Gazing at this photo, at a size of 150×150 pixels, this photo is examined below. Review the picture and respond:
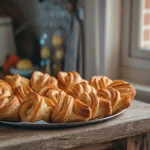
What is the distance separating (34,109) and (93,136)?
143 mm

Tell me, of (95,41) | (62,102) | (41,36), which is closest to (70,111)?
(62,102)

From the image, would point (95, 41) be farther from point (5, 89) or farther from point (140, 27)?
point (5, 89)

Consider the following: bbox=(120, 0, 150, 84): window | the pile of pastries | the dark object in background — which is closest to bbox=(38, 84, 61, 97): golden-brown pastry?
the pile of pastries

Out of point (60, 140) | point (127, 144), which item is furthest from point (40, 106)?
point (127, 144)

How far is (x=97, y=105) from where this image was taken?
2.69 feet

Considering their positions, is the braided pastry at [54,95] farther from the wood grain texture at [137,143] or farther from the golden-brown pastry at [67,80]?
the wood grain texture at [137,143]

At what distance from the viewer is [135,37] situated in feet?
5.12

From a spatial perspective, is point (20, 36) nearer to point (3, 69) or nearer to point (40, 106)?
point (3, 69)

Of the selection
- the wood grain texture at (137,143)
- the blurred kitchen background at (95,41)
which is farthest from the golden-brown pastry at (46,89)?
the blurred kitchen background at (95,41)

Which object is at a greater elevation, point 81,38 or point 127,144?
point 81,38

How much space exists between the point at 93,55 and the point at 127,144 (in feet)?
2.45

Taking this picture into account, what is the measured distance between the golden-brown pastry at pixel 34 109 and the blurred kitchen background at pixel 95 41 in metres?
0.67

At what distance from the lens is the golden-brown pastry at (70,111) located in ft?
2.62

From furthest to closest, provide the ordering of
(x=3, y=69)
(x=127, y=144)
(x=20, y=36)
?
(x=20, y=36) → (x=3, y=69) → (x=127, y=144)
